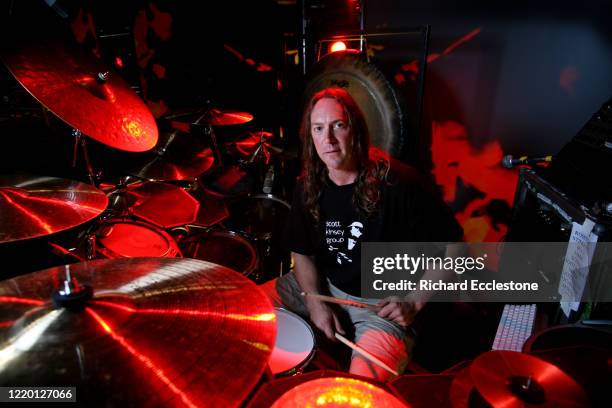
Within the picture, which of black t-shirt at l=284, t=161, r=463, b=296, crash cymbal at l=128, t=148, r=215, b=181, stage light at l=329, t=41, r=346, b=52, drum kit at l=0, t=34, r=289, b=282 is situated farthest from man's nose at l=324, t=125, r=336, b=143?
stage light at l=329, t=41, r=346, b=52

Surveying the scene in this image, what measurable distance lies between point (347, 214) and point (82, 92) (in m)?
1.39

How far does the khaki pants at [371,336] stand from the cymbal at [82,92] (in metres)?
1.16

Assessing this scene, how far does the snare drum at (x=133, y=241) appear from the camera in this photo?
6.97ft

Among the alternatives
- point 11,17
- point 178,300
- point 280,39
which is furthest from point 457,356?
point 280,39

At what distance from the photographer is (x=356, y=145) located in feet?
6.10

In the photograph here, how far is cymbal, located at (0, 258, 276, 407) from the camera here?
0.65m

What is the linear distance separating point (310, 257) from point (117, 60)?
10.1 ft

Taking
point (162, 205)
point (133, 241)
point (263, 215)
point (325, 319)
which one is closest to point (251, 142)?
point (263, 215)

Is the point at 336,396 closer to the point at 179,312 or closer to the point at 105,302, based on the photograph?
the point at 179,312

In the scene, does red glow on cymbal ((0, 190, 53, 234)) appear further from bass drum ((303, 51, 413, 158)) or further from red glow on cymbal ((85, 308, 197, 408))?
bass drum ((303, 51, 413, 158))

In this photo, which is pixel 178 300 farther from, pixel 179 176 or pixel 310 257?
pixel 179 176

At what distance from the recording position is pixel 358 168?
74.2 inches

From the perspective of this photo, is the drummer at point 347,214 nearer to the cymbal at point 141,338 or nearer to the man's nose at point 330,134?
the man's nose at point 330,134

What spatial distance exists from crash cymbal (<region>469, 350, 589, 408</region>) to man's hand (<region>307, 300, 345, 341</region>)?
1018 mm
